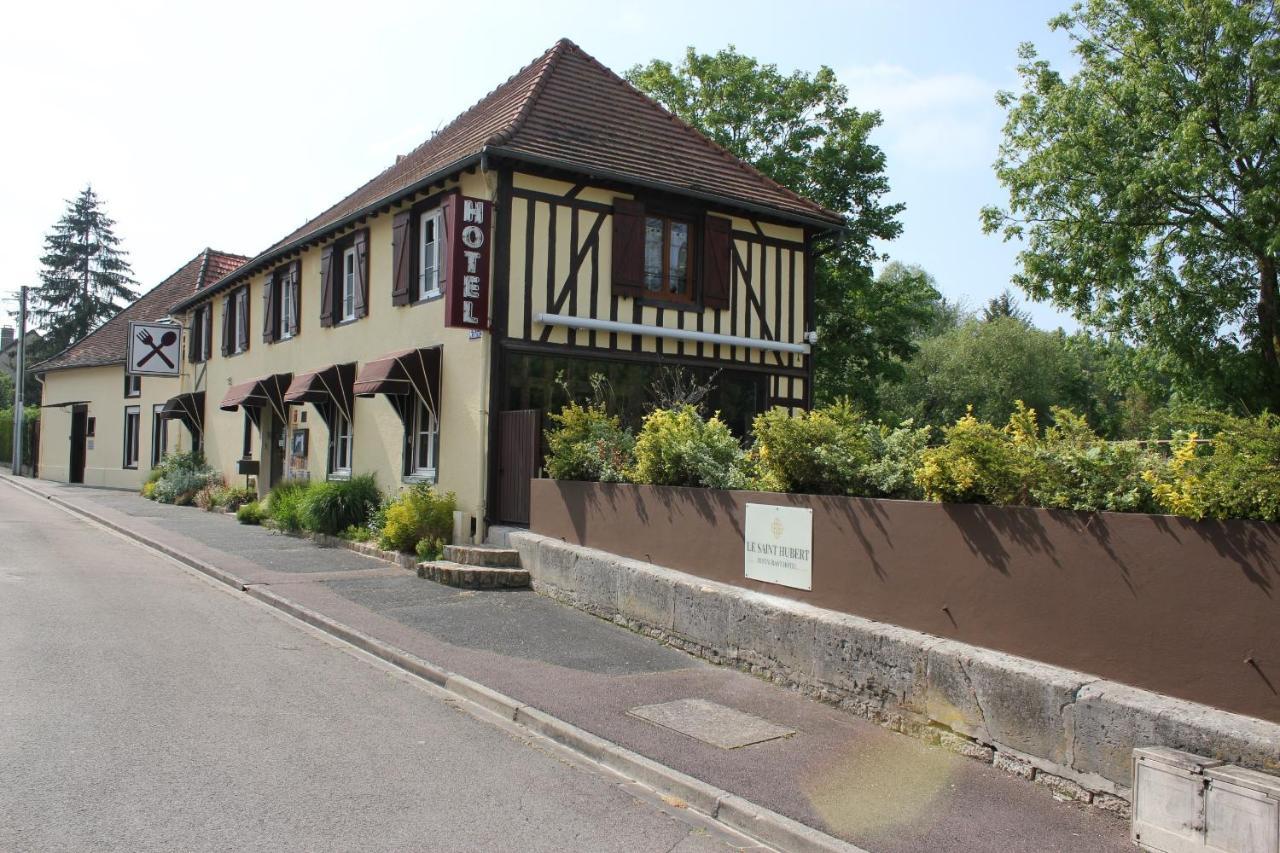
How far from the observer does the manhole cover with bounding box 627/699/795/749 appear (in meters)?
6.14

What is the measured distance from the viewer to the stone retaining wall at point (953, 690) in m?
4.89

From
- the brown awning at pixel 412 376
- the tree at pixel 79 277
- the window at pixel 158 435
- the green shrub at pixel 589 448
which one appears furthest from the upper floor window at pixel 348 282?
the tree at pixel 79 277

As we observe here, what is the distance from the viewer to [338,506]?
50.9 feet

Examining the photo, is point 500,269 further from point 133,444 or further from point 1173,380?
point 133,444

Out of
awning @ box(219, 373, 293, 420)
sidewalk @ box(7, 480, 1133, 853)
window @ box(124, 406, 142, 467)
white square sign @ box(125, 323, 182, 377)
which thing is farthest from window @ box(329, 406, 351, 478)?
window @ box(124, 406, 142, 467)

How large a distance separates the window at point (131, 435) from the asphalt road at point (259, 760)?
24.6m

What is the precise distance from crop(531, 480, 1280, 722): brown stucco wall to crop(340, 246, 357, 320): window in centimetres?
1135

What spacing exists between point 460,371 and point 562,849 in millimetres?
9925

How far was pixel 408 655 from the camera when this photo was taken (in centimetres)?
809

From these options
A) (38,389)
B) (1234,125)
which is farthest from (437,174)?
(38,389)

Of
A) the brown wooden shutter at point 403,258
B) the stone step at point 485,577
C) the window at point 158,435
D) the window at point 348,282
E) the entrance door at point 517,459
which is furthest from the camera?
the window at point 158,435

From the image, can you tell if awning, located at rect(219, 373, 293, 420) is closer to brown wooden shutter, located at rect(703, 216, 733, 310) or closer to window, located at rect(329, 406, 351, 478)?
window, located at rect(329, 406, 351, 478)

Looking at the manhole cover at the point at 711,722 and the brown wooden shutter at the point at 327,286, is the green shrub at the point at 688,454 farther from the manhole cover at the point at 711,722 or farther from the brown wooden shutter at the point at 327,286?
the brown wooden shutter at the point at 327,286

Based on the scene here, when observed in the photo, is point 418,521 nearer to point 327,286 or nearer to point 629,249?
point 629,249
